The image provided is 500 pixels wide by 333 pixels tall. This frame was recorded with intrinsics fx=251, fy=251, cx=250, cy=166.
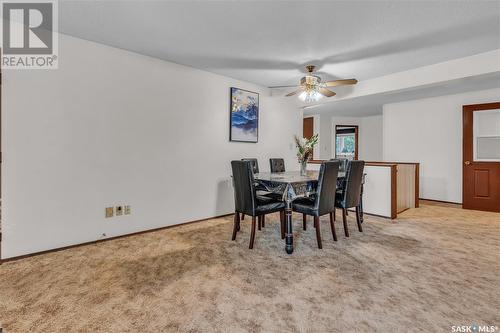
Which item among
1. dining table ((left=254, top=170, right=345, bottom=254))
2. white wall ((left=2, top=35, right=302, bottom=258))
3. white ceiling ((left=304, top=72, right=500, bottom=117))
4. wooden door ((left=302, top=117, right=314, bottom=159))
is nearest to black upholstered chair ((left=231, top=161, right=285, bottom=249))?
dining table ((left=254, top=170, right=345, bottom=254))

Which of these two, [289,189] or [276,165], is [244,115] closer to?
[276,165]

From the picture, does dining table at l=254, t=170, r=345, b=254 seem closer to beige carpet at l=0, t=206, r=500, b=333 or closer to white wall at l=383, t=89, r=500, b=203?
beige carpet at l=0, t=206, r=500, b=333

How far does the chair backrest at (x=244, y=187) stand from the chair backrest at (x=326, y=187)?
0.70 m

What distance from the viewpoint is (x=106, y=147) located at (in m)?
2.97

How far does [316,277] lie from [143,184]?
2382mm

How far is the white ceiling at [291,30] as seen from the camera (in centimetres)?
225

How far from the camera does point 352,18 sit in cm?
242

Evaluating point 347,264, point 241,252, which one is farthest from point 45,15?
point 347,264

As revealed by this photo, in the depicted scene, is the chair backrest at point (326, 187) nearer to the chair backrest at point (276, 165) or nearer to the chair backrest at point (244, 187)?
the chair backrest at point (244, 187)

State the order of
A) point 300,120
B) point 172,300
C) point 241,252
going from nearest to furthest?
point 172,300, point 241,252, point 300,120

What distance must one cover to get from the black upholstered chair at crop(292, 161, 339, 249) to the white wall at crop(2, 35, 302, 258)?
Answer: 5.69 ft

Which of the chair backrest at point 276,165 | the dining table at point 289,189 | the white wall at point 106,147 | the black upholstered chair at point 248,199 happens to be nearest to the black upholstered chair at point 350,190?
the dining table at point 289,189

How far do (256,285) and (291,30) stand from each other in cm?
250

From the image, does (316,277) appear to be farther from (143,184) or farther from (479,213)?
(479,213)
